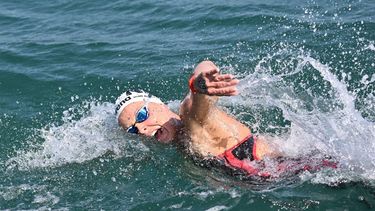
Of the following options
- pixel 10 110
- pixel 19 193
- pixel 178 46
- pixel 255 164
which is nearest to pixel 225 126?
pixel 255 164

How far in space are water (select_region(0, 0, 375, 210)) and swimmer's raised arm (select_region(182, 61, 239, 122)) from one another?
878 mm

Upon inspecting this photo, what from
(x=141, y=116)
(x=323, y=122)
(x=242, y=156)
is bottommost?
(x=242, y=156)

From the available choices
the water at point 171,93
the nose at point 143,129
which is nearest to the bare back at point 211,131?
the water at point 171,93

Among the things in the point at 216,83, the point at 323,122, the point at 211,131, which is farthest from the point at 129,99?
the point at 323,122

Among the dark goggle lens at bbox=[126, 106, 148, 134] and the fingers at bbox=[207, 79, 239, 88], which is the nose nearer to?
the dark goggle lens at bbox=[126, 106, 148, 134]

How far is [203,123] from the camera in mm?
6133

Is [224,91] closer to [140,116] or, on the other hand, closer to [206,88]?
[206,88]

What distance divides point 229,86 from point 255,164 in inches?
58.6

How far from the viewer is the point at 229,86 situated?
5.29m

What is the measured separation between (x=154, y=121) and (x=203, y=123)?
3.64ft

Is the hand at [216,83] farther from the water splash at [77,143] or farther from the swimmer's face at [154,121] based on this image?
the water splash at [77,143]

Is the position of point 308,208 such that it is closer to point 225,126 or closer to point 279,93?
point 225,126

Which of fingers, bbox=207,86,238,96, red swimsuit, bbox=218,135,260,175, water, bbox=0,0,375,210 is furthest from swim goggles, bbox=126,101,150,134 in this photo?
fingers, bbox=207,86,238,96

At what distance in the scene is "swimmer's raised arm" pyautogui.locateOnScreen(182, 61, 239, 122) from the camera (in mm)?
5301
